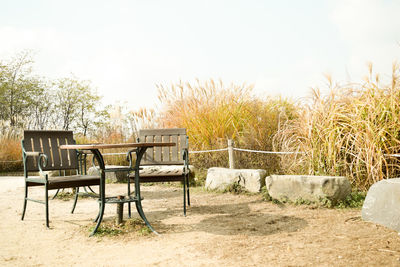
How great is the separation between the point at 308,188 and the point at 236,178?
4.23 feet

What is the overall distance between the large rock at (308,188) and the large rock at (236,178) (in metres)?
0.53

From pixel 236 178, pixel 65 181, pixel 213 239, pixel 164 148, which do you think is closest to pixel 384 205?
pixel 213 239

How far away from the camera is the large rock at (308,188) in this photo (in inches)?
152

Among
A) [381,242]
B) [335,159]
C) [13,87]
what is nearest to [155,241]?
[381,242]

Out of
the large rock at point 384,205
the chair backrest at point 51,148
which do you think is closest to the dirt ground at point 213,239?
the large rock at point 384,205

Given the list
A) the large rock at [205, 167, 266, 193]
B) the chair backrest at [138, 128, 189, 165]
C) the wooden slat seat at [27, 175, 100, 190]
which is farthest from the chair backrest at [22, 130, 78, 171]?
the large rock at [205, 167, 266, 193]

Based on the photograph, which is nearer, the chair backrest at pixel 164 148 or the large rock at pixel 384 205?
the large rock at pixel 384 205

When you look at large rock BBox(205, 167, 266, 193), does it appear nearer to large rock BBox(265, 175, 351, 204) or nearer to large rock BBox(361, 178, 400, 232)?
large rock BBox(265, 175, 351, 204)

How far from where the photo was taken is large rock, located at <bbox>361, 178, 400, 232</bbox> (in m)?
3.07

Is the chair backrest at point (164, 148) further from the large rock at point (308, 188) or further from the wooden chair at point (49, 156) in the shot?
the large rock at point (308, 188)

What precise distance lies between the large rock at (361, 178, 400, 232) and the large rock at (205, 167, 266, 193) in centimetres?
170

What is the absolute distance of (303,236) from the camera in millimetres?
2902

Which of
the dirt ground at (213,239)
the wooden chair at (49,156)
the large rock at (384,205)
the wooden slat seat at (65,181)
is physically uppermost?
the wooden chair at (49,156)

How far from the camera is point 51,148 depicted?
→ 4.20 meters
